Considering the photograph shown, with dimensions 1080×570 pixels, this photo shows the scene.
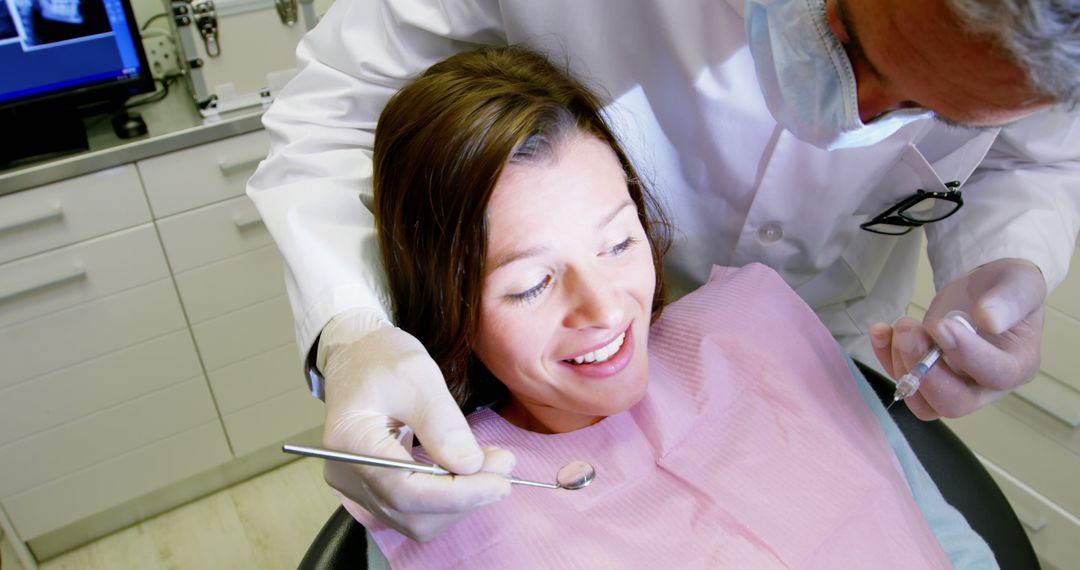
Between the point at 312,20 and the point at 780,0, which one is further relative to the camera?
the point at 312,20

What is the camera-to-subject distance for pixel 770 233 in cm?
115

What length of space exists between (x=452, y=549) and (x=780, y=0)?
2.20ft

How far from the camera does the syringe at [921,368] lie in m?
0.91

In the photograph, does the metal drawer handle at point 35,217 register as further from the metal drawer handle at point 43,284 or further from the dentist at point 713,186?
the dentist at point 713,186

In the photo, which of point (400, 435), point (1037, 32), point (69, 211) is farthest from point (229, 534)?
point (1037, 32)

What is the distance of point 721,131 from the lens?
1.08 meters

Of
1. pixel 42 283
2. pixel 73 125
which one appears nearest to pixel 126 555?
pixel 42 283

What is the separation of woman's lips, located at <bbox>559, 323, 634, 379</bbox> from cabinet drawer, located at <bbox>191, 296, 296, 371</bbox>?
133 cm

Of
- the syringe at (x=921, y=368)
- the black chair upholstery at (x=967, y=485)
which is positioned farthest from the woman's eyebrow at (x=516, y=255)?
the black chair upholstery at (x=967, y=485)

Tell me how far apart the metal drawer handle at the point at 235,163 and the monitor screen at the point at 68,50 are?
10.9 inches

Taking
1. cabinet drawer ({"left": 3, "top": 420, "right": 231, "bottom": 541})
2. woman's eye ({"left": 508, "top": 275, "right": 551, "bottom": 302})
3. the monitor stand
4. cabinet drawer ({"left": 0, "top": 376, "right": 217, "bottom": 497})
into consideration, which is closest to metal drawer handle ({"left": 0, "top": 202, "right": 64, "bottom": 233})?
the monitor stand

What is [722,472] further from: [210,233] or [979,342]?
[210,233]

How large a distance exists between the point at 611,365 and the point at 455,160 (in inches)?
12.0

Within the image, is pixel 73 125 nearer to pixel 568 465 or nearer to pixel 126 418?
pixel 126 418
